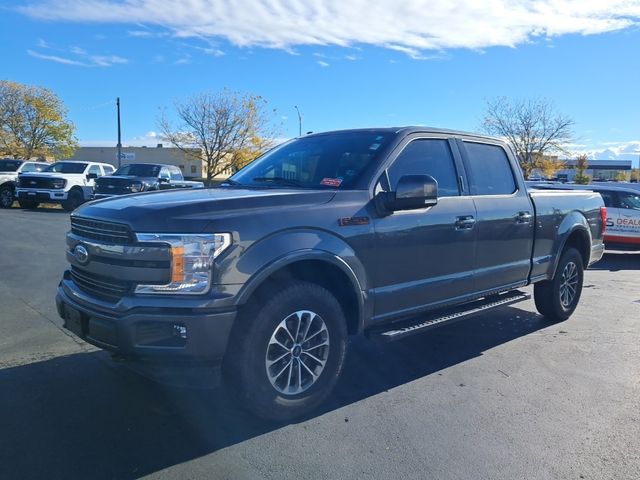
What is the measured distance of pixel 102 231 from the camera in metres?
3.72

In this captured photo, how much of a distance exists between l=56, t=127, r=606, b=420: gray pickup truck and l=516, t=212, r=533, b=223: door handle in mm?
21

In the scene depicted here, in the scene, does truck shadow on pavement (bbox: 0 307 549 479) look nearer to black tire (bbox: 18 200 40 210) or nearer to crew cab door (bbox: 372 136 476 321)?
crew cab door (bbox: 372 136 476 321)

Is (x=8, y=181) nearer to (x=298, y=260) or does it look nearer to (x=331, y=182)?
(x=331, y=182)

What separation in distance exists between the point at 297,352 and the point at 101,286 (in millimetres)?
1364

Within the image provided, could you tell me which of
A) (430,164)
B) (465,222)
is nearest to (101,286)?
(430,164)

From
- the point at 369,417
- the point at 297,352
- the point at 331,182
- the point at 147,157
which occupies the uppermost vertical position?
the point at 147,157

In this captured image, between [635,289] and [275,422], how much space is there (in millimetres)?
7736

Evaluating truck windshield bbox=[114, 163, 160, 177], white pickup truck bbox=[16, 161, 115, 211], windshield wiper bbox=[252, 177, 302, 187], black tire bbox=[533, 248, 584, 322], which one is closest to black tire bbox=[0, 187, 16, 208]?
white pickup truck bbox=[16, 161, 115, 211]

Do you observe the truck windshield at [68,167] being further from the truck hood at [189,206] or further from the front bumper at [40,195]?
the truck hood at [189,206]

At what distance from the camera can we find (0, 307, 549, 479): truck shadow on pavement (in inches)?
129

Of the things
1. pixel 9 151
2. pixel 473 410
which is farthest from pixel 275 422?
pixel 9 151

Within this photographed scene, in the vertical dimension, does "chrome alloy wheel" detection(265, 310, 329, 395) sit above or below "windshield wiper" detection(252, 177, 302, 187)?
below

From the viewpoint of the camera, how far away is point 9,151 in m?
51.2

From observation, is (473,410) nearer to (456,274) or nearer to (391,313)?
(391,313)
